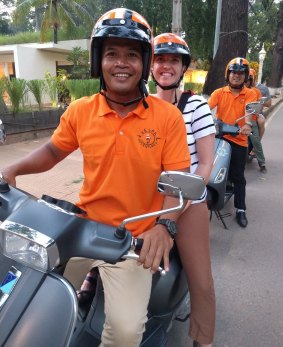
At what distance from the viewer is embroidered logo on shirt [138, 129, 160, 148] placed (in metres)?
1.66

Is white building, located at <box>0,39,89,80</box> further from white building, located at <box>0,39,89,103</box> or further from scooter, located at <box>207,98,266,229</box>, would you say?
scooter, located at <box>207,98,266,229</box>

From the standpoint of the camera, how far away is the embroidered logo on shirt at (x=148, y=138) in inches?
65.2

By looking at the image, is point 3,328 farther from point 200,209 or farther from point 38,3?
point 38,3

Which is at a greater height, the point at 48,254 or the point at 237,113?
A: the point at 237,113

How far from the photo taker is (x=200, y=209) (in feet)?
6.93

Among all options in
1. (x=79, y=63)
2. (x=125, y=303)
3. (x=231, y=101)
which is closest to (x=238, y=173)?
(x=231, y=101)

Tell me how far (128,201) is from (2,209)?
549mm

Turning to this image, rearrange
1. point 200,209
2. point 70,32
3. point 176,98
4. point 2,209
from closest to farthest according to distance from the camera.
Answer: point 2,209
point 200,209
point 176,98
point 70,32

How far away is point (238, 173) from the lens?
169 inches

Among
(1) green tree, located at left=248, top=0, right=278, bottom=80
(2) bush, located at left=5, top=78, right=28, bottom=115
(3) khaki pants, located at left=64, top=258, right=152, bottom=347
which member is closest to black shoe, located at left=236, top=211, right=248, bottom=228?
(3) khaki pants, located at left=64, top=258, right=152, bottom=347

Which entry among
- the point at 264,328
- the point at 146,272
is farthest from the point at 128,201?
the point at 264,328

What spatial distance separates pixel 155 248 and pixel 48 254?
1.25 ft

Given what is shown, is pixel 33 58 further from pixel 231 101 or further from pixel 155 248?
pixel 155 248

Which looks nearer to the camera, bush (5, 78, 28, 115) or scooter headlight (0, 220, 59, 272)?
scooter headlight (0, 220, 59, 272)
